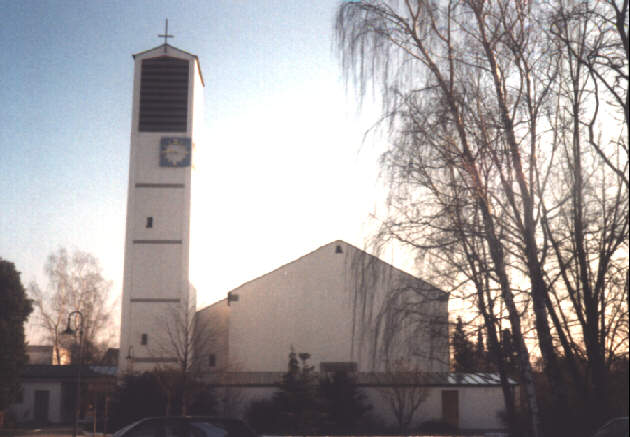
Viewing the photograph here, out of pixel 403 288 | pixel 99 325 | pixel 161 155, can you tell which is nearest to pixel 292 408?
pixel 161 155

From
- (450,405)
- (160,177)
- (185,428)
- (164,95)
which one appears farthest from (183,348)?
(185,428)

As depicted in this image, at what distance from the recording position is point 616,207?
11.3m

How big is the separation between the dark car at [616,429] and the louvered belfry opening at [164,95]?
120 feet

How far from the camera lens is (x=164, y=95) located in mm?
44156

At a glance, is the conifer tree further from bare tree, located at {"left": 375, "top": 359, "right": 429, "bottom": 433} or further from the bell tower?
bare tree, located at {"left": 375, "top": 359, "right": 429, "bottom": 433}

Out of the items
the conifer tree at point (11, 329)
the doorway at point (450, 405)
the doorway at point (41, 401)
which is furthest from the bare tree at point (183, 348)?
the doorway at point (450, 405)

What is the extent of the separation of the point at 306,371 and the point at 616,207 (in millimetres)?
24000

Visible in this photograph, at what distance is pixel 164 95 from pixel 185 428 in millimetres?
35296

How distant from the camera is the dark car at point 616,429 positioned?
34.2ft

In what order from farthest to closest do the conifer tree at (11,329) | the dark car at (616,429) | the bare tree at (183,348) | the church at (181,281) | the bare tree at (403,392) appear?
1. the church at (181,281)
2. the bare tree at (403,392)
3. the bare tree at (183,348)
4. the conifer tree at (11,329)
5. the dark car at (616,429)

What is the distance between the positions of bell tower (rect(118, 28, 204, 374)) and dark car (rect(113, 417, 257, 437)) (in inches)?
Answer: 1249

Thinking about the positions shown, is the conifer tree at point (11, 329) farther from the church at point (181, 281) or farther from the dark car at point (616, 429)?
the dark car at point (616, 429)

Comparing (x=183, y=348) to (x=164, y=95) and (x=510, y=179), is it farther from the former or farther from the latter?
(x=510, y=179)

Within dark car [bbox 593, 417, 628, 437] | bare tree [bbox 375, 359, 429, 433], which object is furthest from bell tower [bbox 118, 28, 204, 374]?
dark car [bbox 593, 417, 628, 437]
